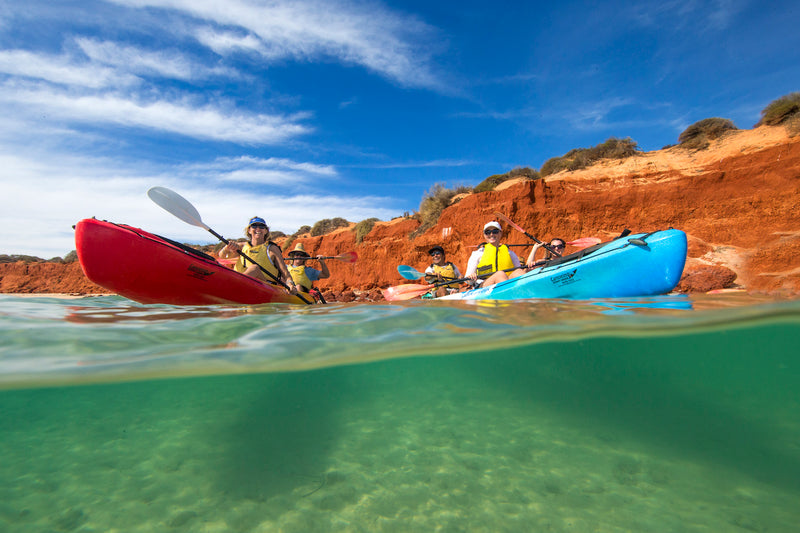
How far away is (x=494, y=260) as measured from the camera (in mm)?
7848

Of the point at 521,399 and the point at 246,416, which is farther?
the point at 521,399

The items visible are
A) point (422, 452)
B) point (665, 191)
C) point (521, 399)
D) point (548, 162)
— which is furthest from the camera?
point (548, 162)

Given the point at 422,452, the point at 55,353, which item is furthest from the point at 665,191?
the point at 55,353

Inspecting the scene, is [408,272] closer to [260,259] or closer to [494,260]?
[494,260]

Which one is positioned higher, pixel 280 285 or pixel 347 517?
pixel 280 285

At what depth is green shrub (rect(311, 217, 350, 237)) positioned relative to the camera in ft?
93.1

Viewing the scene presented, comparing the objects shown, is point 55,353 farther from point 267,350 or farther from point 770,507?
point 770,507

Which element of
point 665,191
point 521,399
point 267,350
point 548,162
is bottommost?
point 521,399

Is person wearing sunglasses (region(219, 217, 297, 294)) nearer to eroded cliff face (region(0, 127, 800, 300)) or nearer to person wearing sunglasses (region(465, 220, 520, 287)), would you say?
person wearing sunglasses (region(465, 220, 520, 287))

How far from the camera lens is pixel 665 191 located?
39.6 ft

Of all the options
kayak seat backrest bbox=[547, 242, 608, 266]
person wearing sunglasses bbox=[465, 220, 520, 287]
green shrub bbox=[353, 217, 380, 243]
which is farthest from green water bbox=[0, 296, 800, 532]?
green shrub bbox=[353, 217, 380, 243]

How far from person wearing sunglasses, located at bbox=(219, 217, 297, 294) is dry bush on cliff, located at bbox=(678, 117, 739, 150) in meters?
15.5

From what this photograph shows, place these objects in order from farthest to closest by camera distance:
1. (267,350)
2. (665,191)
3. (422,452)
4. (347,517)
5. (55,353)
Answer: (665,191) < (267,350) < (55,353) < (422,452) < (347,517)

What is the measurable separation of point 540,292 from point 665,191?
31.0 feet
